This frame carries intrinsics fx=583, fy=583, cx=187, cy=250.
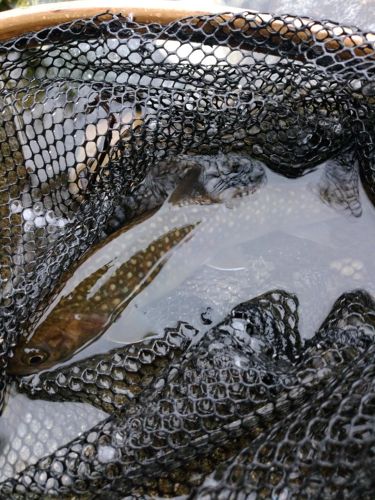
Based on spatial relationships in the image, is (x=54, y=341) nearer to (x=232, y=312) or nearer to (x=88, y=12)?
(x=232, y=312)

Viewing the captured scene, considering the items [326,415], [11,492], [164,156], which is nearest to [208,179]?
A: [164,156]

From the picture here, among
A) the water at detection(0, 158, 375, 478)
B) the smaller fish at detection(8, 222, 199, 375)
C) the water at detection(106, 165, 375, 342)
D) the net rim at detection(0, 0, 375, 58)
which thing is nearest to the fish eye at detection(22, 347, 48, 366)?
the smaller fish at detection(8, 222, 199, 375)

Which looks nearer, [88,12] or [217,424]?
[217,424]

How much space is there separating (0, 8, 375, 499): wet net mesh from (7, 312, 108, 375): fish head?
5 cm

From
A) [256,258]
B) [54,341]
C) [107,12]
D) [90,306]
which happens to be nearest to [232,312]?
[256,258]

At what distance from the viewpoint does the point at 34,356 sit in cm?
202

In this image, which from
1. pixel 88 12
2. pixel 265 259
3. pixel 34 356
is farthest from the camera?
pixel 265 259

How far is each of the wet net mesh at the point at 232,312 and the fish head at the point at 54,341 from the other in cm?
5

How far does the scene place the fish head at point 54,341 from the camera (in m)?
2.01

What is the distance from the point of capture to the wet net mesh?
1.51 metres

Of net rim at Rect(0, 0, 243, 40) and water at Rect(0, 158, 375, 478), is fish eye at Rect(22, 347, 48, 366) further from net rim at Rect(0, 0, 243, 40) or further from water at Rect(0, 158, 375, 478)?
net rim at Rect(0, 0, 243, 40)

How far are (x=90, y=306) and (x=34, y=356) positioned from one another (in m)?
0.27

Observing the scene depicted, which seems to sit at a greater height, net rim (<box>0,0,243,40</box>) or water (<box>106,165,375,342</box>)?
net rim (<box>0,0,243,40</box>)

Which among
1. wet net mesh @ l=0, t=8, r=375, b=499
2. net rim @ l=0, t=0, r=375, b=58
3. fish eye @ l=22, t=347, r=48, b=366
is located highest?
net rim @ l=0, t=0, r=375, b=58
